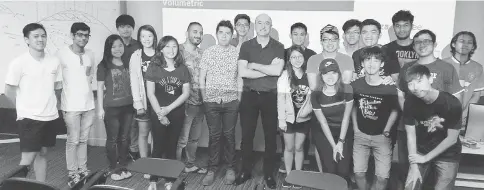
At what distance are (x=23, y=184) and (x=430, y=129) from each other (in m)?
2.60

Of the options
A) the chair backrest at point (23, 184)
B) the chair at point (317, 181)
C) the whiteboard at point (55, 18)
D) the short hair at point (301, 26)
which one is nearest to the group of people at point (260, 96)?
the short hair at point (301, 26)

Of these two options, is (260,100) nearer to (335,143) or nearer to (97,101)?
(335,143)

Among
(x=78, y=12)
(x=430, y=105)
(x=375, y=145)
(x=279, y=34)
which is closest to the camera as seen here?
(x=430, y=105)

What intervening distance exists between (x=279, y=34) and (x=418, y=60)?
1128 mm

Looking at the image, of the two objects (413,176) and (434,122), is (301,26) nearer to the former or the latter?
(434,122)

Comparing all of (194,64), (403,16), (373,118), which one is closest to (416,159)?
(373,118)

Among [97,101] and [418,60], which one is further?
[97,101]

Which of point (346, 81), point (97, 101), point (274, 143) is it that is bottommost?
point (274, 143)

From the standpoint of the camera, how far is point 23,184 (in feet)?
6.92

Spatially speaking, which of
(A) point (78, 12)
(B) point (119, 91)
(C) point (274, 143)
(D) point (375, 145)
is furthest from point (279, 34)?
(A) point (78, 12)

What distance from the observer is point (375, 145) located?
10.2ft

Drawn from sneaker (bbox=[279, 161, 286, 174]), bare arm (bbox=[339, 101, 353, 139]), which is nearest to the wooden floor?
sneaker (bbox=[279, 161, 286, 174])

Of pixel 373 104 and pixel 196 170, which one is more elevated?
pixel 373 104

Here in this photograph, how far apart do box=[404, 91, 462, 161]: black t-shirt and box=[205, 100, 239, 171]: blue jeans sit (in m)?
1.46
